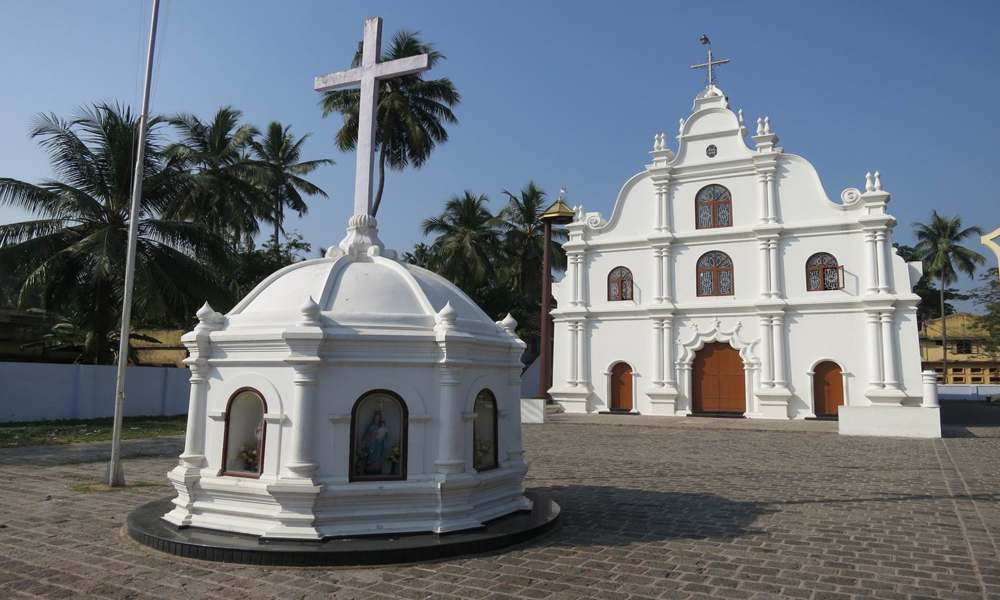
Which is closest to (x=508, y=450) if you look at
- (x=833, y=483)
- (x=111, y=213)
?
(x=833, y=483)

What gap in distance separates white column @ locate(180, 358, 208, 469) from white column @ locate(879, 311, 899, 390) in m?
Answer: 21.0

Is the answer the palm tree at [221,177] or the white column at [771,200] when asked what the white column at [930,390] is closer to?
the white column at [771,200]

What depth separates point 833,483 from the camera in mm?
9570

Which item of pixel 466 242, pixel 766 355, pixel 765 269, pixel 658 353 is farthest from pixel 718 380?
pixel 466 242

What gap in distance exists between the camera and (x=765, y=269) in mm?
23578

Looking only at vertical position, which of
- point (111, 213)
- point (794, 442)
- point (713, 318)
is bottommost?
point (794, 442)

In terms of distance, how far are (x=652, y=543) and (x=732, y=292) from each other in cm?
1969

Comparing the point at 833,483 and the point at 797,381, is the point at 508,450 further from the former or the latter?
the point at 797,381

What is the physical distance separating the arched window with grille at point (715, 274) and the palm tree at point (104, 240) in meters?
16.3

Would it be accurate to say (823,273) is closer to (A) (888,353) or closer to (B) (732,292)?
(B) (732,292)

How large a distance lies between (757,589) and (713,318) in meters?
20.4

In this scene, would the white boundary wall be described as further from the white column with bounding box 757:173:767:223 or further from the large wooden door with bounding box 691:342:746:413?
the white column with bounding box 757:173:767:223

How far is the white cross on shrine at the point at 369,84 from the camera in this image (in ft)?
23.7

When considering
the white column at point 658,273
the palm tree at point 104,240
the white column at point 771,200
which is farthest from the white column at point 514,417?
the white column at point 771,200
